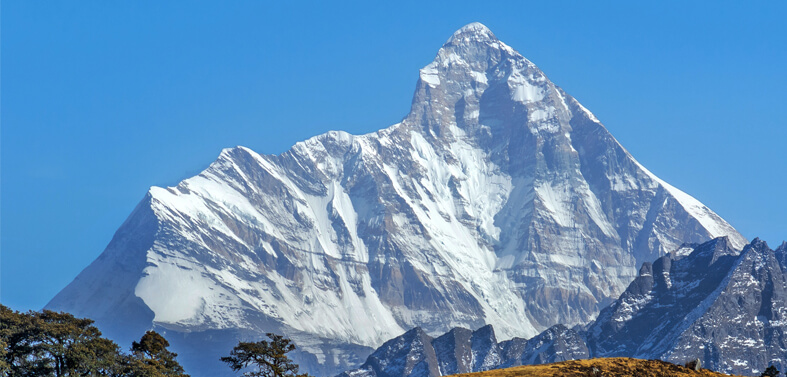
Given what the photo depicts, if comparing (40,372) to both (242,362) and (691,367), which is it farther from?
(691,367)

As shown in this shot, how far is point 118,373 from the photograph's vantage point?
122812mm

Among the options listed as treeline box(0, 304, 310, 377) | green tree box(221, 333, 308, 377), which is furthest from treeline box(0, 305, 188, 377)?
green tree box(221, 333, 308, 377)

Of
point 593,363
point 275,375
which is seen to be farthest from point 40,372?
point 593,363

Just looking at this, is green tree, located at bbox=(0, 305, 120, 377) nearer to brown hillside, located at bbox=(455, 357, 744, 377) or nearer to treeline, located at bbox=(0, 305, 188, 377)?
treeline, located at bbox=(0, 305, 188, 377)

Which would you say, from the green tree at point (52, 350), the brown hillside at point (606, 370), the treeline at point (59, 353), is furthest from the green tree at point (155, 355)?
the brown hillside at point (606, 370)

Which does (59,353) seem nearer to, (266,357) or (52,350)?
(52,350)

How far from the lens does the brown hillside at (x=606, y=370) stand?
95438 mm

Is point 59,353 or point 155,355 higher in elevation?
point 155,355

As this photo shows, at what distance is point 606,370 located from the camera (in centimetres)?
9606

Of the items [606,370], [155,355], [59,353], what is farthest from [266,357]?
[606,370]

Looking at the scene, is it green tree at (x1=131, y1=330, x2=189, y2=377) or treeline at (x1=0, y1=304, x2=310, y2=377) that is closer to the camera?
treeline at (x1=0, y1=304, x2=310, y2=377)

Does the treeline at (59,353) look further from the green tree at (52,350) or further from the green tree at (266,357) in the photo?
the green tree at (266,357)

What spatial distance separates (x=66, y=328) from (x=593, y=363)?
54.6m

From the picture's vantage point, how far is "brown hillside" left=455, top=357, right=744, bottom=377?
95.4 m
